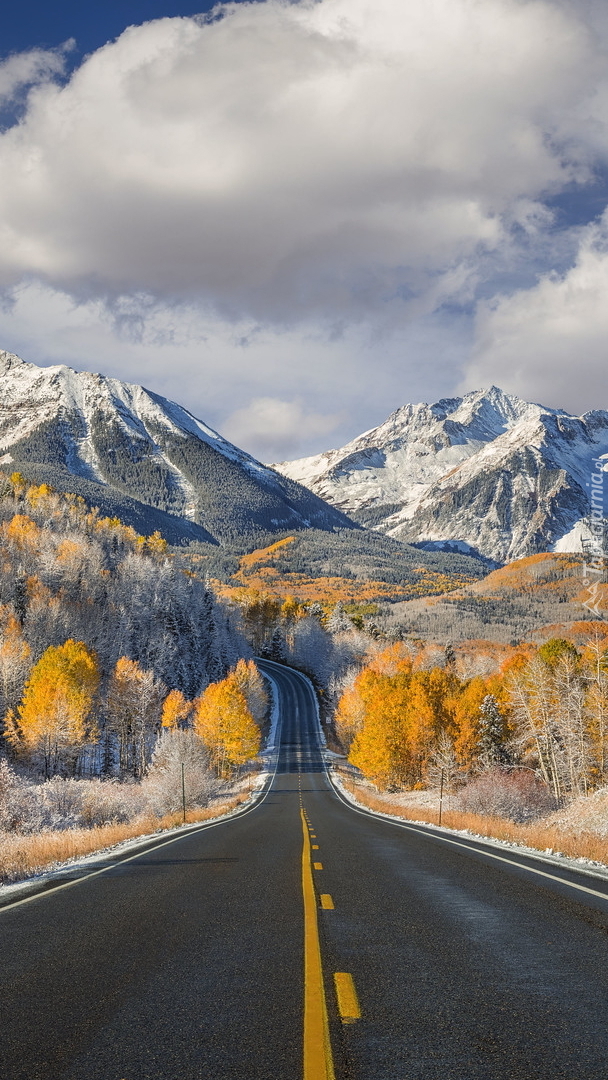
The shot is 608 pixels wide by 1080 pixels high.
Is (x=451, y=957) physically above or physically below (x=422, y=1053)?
below

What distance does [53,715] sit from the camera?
205ft

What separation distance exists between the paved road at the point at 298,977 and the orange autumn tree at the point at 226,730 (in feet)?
215

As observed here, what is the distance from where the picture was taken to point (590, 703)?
57000mm

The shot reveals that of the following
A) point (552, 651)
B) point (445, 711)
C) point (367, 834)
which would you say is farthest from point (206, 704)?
point (367, 834)

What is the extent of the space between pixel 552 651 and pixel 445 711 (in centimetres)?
2087

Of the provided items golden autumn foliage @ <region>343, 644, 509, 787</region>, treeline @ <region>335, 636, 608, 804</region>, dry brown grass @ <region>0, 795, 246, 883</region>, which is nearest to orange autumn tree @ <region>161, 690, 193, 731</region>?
treeline @ <region>335, 636, 608, 804</region>

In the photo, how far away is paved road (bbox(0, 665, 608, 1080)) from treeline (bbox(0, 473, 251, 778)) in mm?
58423

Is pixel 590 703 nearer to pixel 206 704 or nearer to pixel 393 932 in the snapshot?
pixel 206 704

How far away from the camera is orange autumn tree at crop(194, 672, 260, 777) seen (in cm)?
7475

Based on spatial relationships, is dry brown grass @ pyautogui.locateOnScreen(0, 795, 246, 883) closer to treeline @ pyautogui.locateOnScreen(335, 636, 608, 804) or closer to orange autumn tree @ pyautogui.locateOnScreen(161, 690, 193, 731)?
treeline @ pyautogui.locateOnScreen(335, 636, 608, 804)

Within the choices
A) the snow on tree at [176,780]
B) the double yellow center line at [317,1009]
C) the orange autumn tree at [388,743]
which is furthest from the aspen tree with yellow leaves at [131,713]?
the double yellow center line at [317,1009]

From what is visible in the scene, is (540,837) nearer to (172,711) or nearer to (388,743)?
(388,743)

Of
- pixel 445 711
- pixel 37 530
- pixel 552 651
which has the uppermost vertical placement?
pixel 37 530

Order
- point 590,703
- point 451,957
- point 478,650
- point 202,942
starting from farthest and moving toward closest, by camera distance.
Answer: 1. point 478,650
2. point 590,703
3. point 202,942
4. point 451,957
